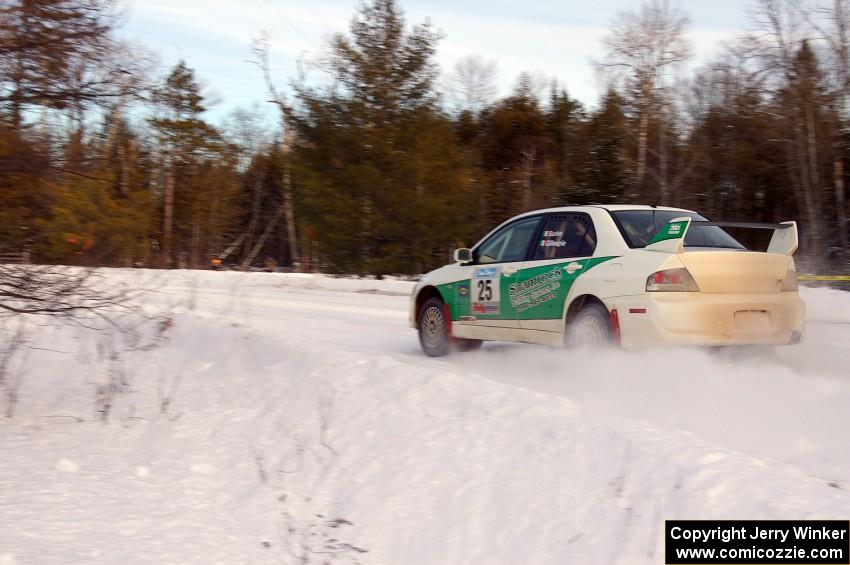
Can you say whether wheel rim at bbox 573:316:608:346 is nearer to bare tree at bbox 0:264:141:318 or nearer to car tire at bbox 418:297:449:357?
car tire at bbox 418:297:449:357

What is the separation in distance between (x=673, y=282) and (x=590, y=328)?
1.01 meters

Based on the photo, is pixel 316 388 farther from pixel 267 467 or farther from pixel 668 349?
pixel 668 349

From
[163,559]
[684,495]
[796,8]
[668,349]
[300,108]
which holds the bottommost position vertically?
[163,559]

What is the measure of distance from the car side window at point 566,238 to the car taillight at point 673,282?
3.12 ft

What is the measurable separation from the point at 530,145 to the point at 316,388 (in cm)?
4807

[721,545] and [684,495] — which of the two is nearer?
[721,545]

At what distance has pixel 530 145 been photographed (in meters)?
54.2

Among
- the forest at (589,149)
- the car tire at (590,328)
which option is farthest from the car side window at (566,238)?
the forest at (589,149)

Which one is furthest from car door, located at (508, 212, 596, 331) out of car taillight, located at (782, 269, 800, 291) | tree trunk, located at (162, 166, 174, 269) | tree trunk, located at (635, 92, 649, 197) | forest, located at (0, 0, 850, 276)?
tree trunk, located at (162, 166, 174, 269)

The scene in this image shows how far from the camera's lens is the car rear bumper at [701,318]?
7379 mm

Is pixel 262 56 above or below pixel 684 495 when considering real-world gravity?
above

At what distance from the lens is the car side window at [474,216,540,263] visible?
9.39 m

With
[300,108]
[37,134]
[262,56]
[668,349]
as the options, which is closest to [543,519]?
[668,349]

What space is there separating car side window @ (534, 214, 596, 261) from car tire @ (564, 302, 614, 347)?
572 millimetres
